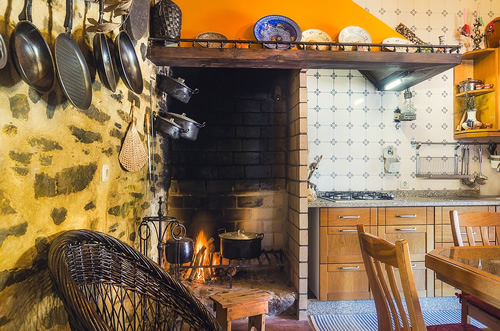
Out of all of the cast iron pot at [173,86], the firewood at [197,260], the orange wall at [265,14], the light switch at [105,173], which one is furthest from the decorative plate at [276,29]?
the firewood at [197,260]

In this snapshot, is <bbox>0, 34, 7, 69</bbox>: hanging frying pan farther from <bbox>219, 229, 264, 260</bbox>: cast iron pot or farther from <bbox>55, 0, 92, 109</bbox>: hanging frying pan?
<bbox>219, 229, 264, 260</bbox>: cast iron pot

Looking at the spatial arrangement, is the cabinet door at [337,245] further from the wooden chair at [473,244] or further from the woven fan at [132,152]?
the woven fan at [132,152]

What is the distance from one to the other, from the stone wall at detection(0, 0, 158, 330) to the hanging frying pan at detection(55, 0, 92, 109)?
0.14ft

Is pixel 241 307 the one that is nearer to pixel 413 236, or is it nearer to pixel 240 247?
pixel 240 247

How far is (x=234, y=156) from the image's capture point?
10.7ft

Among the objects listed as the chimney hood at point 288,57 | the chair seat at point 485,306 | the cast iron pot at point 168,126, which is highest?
the chimney hood at point 288,57

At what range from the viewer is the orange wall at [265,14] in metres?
2.73

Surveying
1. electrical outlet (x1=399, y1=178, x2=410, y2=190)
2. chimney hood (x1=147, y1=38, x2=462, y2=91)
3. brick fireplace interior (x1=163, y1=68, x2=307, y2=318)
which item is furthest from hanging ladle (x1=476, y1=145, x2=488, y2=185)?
brick fireplace interior (x1=163, y1=68, x2=307, y2=318)

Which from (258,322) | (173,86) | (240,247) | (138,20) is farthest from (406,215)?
(138,20)

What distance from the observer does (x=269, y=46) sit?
2.60 m

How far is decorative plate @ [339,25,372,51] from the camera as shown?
2.77 m

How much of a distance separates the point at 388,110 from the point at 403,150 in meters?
0.46

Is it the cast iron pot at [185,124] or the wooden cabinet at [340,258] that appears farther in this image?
the wooden cabinet at [340,258]

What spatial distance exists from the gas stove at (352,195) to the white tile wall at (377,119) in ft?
0.36
